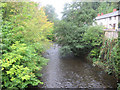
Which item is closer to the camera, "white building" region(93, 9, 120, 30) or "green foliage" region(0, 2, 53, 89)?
"green foliage" region(0, 2, 53, 89)

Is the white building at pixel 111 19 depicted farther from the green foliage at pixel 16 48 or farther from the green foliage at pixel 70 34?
the green foliage at pixel 16 48

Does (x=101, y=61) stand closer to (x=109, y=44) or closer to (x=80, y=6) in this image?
(x=109, y=44)

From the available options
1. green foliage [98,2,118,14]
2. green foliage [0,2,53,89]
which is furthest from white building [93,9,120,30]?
green foliage [0,2,53,89]

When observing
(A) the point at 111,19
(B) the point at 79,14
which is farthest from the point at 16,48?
(A) the point at 111,19

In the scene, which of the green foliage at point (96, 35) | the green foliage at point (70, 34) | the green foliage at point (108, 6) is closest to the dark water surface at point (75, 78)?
the green foliage at point (96, 35)

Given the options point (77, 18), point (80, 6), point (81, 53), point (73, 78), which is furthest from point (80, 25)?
point (73, 78)

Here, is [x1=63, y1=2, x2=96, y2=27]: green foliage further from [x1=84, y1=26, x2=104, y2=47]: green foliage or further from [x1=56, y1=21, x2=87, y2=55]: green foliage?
[x1=84, y1=26, x2=104, y2=47]: green foliage

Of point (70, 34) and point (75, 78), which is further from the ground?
point (70, 34)

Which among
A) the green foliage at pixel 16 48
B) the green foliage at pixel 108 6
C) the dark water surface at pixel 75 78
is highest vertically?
the green foliage at pixel 108 6

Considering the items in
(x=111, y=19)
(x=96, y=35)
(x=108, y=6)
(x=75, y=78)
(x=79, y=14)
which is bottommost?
(x=75, y=78)

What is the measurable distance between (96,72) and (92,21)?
400 centimetres

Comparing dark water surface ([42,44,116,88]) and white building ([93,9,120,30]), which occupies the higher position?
white building ([93,9,120,30])

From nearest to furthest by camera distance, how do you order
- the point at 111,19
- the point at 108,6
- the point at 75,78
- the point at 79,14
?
1. the point at 108,6
2. the point at 75,78
3. the point at 79,14
4. the point at 111,19

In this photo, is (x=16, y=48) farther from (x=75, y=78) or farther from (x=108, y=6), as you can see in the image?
(x=75, y=78)
